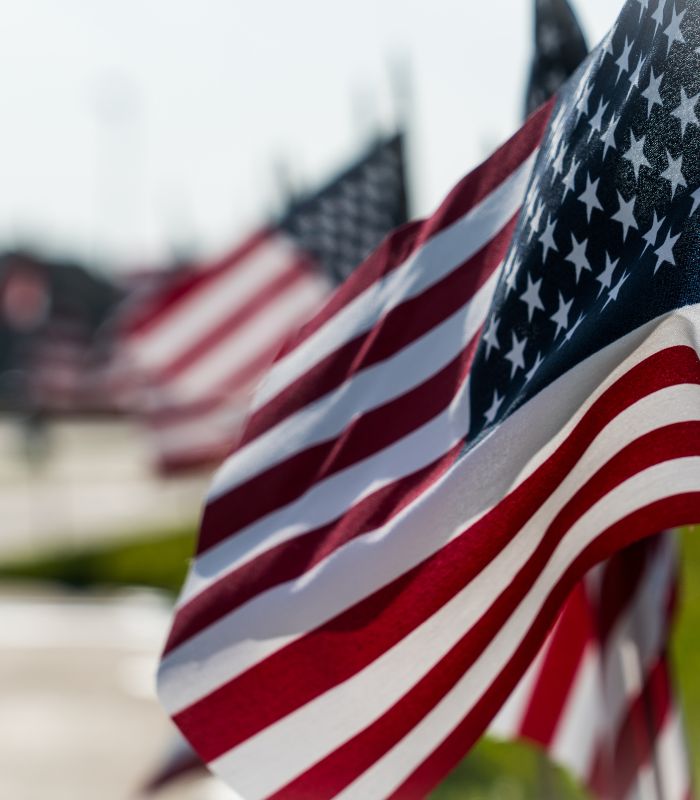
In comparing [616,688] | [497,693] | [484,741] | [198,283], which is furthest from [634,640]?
[198,283]

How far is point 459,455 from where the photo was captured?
280 centimetres

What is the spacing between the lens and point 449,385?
2.99m

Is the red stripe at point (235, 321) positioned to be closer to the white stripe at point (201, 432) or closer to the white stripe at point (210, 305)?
the white stripe at point (210, 305)

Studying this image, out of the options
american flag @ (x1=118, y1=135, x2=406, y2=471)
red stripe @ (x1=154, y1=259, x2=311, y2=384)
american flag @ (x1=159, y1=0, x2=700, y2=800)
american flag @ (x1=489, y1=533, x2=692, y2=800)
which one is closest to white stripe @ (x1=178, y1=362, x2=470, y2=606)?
american flag @ (x1=159, y1=0, x2=700, y2=800)

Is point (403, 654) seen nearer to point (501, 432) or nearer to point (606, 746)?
point (501, 432)

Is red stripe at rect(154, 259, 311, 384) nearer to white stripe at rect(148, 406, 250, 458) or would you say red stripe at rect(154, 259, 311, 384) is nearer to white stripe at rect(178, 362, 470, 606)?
white stripe at rect(148, 406, 250, 458)

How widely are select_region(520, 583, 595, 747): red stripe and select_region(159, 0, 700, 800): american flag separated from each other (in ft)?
4.11

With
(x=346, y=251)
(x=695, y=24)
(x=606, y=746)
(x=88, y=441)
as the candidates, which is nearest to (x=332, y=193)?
(x=346, y=251)

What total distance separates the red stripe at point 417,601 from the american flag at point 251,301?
3.31m

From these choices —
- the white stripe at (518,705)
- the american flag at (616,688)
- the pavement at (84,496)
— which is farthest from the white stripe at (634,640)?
the pavement at (84,496)

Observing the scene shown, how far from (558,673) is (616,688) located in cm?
26

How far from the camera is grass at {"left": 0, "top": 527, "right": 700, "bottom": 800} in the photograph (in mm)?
6320

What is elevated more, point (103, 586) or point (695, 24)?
point (695, 24)

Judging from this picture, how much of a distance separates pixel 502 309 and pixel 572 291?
0.57 ft
